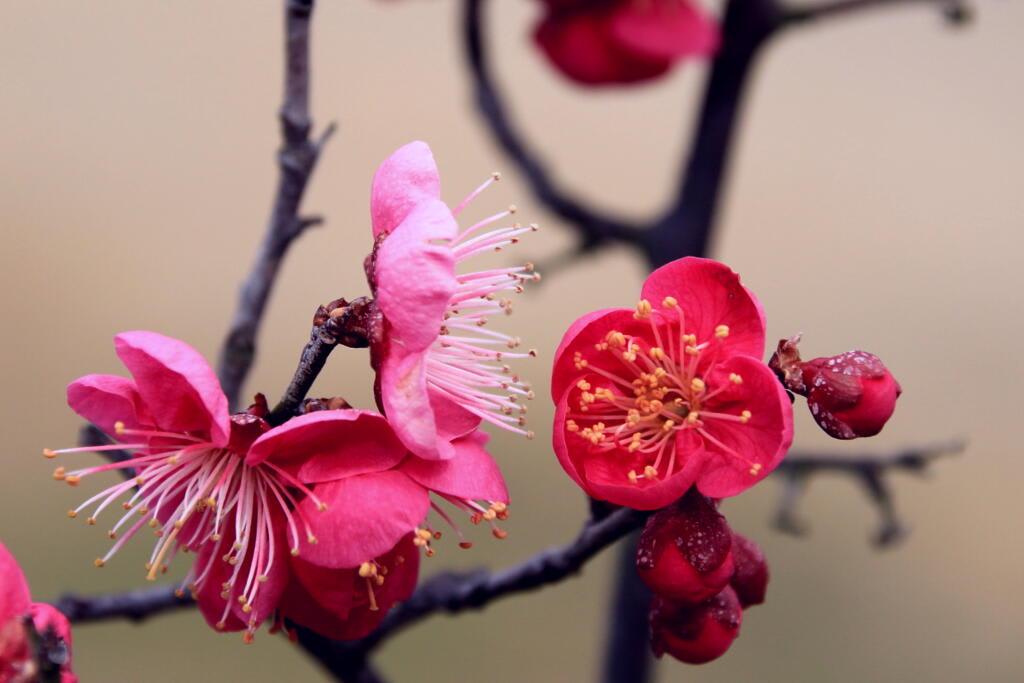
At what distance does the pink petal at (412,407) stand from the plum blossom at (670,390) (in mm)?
61

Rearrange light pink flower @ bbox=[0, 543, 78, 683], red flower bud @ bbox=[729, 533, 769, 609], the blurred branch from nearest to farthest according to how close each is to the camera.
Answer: light pink flower @ bbox=[0, 543, 78, 683] < red flower bud @ bbox=[729, 533, 769, 609] < the blurred branch

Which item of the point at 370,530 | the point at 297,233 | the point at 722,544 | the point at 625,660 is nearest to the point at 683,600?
the point at 722,544

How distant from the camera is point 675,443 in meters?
0.50

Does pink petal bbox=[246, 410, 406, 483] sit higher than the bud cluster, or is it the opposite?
pink petal bbox=[246, 410, 406, 483]

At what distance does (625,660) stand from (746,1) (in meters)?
0.58

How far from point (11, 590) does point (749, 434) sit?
0.31m

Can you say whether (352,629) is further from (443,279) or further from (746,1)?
(746,1)

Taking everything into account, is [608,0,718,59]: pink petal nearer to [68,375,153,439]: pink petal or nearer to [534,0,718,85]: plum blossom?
[534,0,718,85]: plum blossom

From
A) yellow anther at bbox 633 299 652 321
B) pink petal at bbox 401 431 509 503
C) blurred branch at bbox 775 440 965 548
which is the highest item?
yellow anther at bbox 633 299 652 321

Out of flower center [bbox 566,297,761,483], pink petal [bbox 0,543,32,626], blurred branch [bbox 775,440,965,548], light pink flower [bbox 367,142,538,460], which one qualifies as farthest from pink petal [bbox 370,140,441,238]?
blurred branch [bbox 775,440,965,548]

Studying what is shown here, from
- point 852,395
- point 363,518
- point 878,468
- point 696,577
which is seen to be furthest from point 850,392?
point 878,468

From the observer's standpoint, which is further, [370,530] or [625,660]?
[625,660]

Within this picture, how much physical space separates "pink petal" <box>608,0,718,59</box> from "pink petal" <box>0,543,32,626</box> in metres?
0.39

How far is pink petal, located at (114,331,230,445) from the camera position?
0.43 meters
